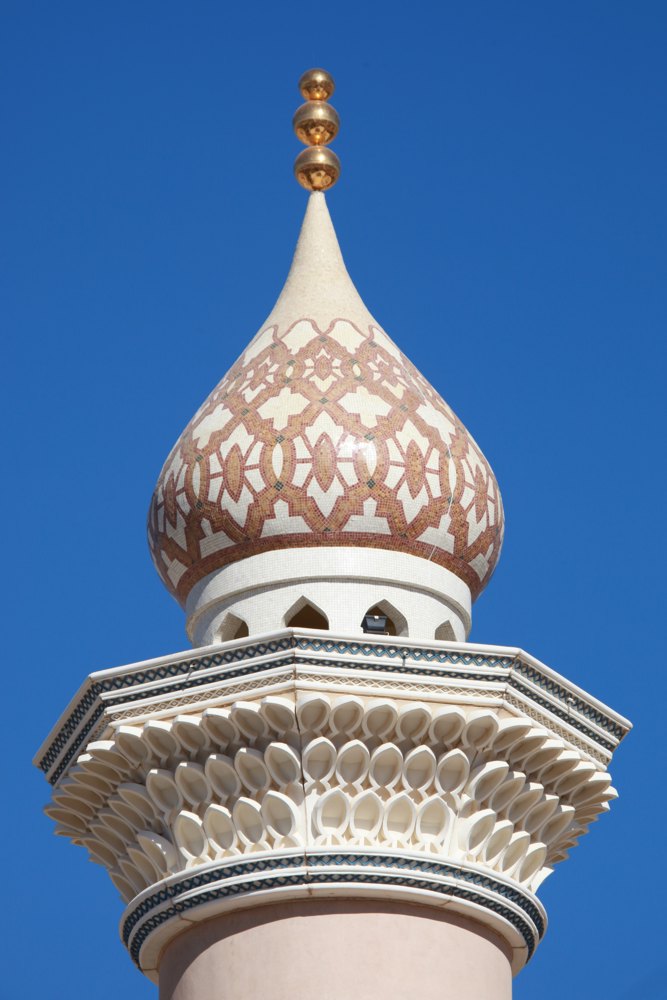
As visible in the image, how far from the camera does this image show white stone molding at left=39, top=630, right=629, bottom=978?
1020cm

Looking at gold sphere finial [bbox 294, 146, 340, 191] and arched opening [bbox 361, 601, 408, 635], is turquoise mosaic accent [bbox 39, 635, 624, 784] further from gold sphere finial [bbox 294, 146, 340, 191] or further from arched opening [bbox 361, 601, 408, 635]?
gold sphere finial [bbox 294, 146, 340, 191]

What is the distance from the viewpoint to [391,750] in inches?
404

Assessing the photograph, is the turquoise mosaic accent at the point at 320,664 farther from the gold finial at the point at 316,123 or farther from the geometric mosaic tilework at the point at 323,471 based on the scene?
the gold finial at the point at 316,123

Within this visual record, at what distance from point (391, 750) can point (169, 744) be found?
97cm

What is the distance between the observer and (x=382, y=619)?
11.1 metres

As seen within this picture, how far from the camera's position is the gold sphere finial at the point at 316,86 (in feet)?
41.0

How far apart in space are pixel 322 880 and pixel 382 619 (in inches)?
55.9

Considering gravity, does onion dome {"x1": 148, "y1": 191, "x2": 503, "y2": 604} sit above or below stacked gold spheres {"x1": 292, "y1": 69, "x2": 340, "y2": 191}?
below

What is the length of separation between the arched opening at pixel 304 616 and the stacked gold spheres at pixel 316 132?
2516 millimetres

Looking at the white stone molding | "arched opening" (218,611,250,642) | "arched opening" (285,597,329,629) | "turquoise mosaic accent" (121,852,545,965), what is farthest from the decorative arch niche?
"turquoise mosaic accent" (121,852,545,965)

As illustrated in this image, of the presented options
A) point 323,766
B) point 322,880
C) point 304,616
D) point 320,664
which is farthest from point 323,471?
point 322,880

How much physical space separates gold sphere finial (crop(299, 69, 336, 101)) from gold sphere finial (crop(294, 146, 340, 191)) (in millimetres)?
275

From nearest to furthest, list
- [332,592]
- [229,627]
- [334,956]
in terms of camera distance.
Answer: [334,956] → [332,592] → [229,627]

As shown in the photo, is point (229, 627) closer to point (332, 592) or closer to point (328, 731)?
point (332, 592)
